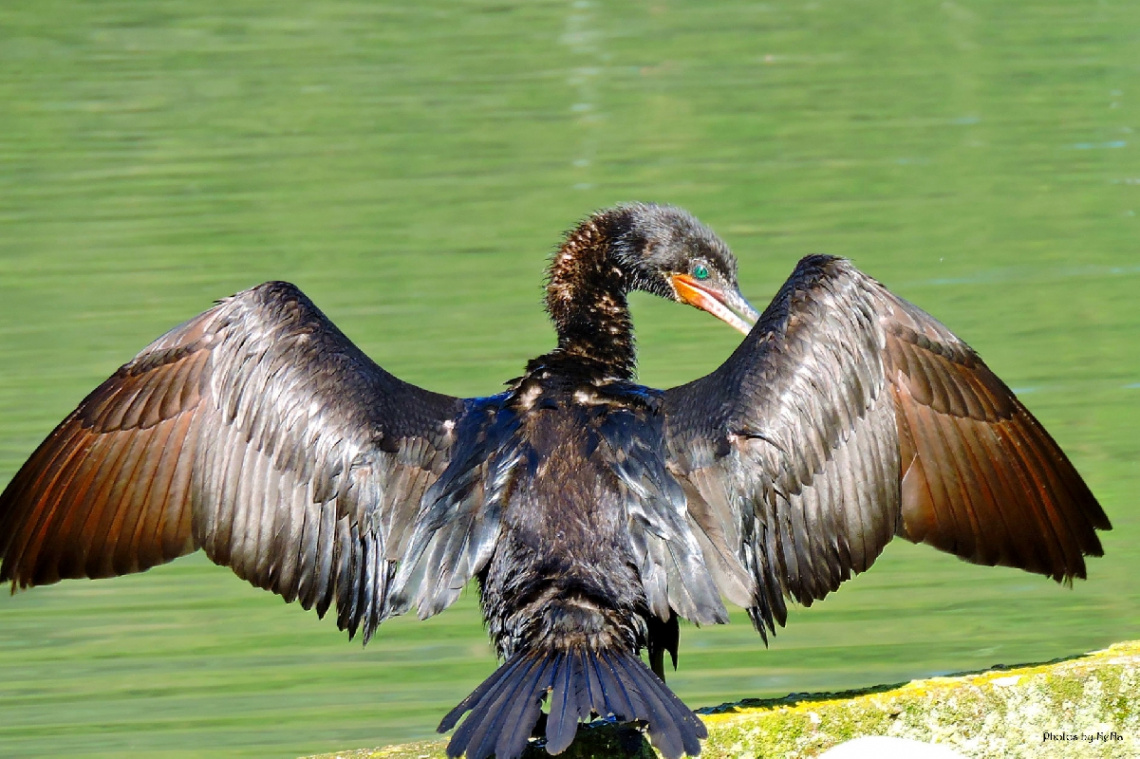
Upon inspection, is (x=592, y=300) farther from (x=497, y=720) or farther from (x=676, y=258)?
(x=497, y=720)

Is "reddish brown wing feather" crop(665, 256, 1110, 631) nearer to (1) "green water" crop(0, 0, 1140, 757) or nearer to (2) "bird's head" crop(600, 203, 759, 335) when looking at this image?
(2) "bird's head" crop(600, 203, 759, 335)

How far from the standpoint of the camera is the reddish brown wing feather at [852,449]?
520cm

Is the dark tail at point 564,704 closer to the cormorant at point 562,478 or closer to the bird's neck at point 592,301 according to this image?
the cormorant at point 562,478

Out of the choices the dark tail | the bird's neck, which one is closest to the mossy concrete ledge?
the dark tail

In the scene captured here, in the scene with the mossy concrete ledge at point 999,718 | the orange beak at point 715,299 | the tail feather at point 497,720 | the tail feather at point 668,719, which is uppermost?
the orange beak at point 715,299

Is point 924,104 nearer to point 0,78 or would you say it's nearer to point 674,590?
point 0,78

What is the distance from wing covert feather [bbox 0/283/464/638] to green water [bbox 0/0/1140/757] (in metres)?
1.70

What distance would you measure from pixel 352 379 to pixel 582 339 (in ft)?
3.83

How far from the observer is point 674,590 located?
5004mm

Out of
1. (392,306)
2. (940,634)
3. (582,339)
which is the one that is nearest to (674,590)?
(582,339)

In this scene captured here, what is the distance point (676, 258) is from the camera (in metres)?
6.80

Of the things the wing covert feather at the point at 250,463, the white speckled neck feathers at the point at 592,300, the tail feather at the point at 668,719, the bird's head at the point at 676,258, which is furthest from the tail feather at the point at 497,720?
the bird's head at the point at 676,258

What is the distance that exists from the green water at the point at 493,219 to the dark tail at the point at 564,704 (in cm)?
259

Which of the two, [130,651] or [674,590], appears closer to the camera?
[674,590]
